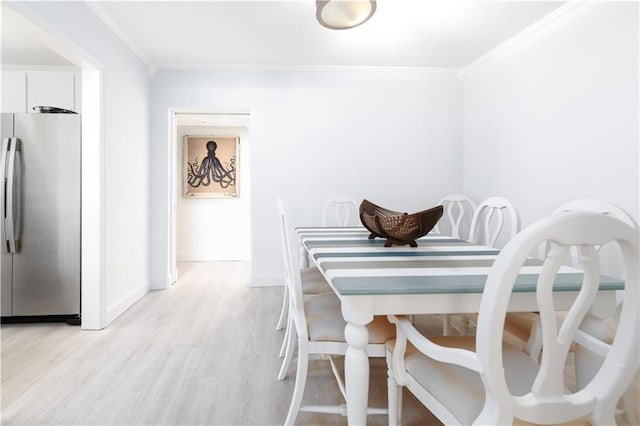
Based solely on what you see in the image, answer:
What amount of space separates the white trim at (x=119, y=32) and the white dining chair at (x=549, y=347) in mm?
3155

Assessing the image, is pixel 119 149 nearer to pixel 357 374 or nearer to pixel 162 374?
pixel 162 374

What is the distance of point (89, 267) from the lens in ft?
9.33

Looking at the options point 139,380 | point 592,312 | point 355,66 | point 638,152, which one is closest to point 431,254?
point 592,312

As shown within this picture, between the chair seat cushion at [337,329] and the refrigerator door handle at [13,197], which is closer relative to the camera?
the chair seat cushion at [337,329]

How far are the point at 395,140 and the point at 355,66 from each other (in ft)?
3.00

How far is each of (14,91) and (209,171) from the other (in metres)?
2.55

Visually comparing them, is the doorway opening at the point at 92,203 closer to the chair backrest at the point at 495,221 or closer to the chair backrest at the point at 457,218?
the chair backrest at the point at 495,221

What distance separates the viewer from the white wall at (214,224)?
19.3ft

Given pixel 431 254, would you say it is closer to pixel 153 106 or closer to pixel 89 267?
pixel 89 267

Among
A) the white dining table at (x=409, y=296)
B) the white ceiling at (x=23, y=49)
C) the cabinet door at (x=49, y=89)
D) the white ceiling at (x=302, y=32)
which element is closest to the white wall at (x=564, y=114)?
the white ceiling at (x=302, y=32)

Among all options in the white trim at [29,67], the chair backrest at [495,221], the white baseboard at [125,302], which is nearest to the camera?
the chair backrest at [495,221]

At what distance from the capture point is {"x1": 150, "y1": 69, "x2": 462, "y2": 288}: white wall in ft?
13.4

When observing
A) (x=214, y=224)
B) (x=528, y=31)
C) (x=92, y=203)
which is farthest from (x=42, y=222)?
(x=528, y=31)

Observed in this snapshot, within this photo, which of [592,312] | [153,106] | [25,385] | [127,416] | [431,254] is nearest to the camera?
[592,312]
